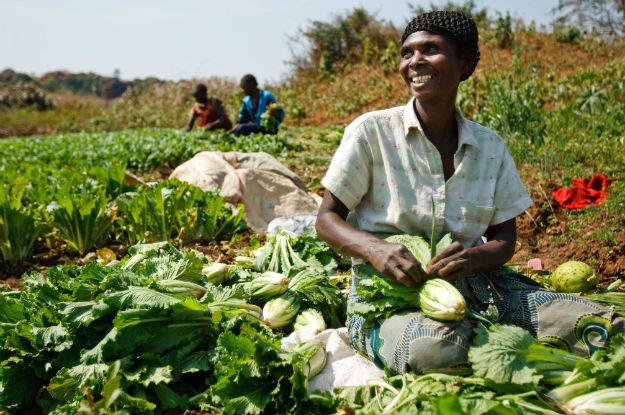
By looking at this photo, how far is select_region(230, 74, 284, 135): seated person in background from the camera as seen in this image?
11789 millimetres

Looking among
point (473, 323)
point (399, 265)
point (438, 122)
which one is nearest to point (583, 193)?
point (438, 122)

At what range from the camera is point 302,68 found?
970 inches

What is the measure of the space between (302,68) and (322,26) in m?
1.91

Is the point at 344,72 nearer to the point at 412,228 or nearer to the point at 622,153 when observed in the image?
the point at 622,153

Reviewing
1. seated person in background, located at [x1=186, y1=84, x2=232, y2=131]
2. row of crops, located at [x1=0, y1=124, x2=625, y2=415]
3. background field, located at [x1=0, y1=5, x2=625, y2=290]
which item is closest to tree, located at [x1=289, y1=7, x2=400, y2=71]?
background field, located at [x1=0, y1=5, x2=625, y2=290]

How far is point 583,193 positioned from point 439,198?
3242mm

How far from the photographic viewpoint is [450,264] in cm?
253

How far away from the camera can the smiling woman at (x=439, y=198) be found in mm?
2703

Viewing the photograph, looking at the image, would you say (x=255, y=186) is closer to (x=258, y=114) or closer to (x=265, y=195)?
(x=265, y=195)

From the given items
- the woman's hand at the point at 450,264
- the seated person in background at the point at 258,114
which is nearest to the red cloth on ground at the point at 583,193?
the woman's hand at the point at 450,264

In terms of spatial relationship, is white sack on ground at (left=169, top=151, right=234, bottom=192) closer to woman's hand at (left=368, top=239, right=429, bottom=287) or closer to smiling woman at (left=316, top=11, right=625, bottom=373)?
smiling woman at (left=316, top=11, right=625, bottom=373)

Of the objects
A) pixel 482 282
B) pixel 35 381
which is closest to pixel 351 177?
pixel 482 282

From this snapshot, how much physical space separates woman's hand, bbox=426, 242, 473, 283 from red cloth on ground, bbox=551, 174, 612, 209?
3.38 meters

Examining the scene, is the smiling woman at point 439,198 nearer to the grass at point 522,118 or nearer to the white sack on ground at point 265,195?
the grass at point 522,118
